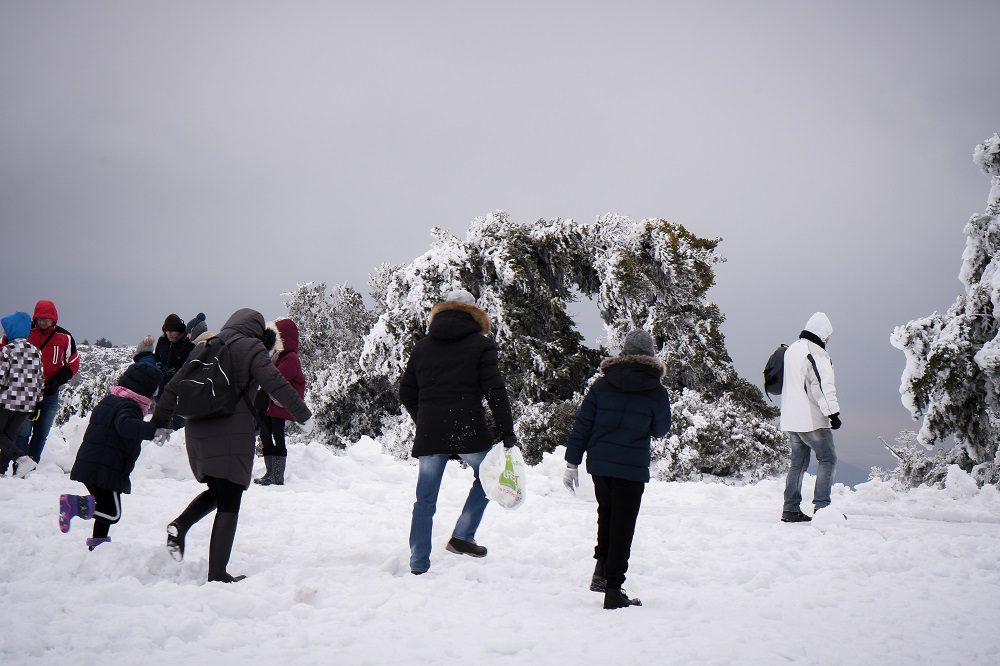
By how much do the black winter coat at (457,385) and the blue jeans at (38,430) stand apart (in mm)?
6056

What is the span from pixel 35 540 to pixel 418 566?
109 inches

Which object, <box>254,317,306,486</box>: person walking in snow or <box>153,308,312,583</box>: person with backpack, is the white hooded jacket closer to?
<box>153,308,312,583</box>: person with backpack

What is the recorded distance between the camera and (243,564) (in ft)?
18.0

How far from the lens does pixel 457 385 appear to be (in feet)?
17.8

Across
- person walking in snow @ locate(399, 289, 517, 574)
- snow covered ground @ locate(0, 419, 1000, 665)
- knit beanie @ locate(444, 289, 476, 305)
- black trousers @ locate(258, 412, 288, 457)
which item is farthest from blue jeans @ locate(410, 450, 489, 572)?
black trousers @ locate(258, 412, 288, 457)

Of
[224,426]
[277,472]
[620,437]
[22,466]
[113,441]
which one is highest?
[620,437]

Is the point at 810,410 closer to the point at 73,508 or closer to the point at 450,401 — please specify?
the point at 450,401

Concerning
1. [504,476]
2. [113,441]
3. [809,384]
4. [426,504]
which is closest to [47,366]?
[113,441]

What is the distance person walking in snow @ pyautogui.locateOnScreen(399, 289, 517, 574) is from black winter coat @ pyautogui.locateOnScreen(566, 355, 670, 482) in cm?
56

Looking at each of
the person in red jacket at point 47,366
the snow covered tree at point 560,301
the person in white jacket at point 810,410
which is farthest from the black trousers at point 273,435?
the snow covered tree at point 560,301

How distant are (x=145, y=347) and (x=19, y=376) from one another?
2921mm

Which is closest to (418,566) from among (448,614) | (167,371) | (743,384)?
(448,614)

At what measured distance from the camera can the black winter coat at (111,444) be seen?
542 centimetres

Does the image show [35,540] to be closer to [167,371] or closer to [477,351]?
[477,351]
